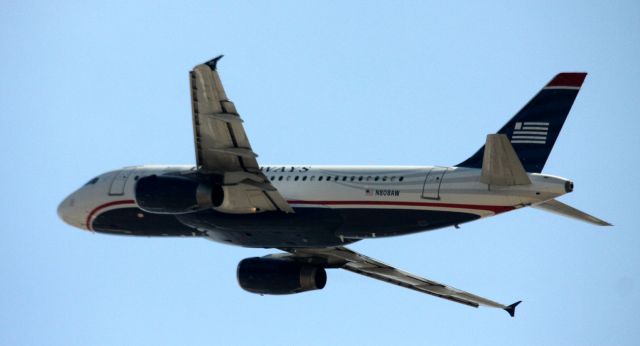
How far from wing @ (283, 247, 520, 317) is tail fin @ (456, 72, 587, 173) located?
923 centimetres

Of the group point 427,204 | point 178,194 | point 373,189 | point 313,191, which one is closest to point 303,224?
point 313,191

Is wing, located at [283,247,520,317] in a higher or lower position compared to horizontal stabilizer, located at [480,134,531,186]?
lower

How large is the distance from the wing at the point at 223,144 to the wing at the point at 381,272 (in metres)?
5.57

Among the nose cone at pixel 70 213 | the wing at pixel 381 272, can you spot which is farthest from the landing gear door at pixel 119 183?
the wing at pixel 381 272

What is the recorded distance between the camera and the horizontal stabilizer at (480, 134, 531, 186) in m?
44.0

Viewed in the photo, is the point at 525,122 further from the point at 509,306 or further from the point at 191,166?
the point at 191,166

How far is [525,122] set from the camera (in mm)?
48406

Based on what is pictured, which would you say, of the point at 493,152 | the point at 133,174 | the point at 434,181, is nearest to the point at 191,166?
the point at 133,174

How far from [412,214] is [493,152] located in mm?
4977

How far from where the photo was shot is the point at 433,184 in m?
48.1

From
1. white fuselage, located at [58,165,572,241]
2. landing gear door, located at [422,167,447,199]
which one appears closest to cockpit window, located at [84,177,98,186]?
white fuselage, located at [58,165,572,241]

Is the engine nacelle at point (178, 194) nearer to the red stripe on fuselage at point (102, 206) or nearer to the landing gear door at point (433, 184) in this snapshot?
the red stripe on fuselage at point (102, 206)

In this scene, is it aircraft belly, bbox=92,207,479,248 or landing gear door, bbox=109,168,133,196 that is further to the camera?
landing gear door, bbox=109,168,133,196

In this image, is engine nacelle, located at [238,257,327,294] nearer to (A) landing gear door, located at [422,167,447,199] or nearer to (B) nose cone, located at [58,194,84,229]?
(B) nose cone, located at [58,194,84,229]
